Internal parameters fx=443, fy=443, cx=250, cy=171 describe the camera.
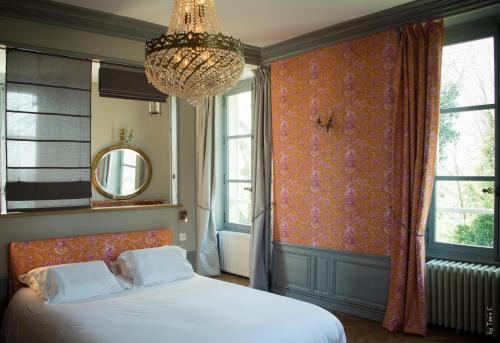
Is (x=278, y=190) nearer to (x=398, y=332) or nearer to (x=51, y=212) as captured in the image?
(x=398, y=332)

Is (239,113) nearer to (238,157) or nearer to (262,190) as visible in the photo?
(238,157)

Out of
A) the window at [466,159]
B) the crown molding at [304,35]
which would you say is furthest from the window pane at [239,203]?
the window at [466,159]

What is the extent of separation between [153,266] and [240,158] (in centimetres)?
264

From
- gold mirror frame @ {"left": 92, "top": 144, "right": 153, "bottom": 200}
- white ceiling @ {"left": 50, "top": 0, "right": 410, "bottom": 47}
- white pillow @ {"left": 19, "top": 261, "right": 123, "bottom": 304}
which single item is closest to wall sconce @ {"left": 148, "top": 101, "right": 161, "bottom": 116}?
gold mirror frame @ {"left": 92, "top": 144, "right": 153, "bottom": 200}

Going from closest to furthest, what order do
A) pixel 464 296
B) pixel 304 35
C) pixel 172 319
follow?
pixel 172 319 < pixel 464 296 < pixel 304 35

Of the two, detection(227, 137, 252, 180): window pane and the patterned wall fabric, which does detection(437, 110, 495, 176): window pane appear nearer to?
the patterned wall fabric

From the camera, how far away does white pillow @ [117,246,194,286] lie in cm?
365

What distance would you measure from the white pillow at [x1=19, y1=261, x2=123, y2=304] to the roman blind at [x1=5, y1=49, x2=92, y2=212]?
1.97 feet

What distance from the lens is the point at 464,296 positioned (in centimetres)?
366

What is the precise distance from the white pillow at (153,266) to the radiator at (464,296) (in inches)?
83.9

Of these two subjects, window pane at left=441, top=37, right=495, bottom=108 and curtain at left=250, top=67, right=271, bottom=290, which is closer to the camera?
window pane at left=441, top=37, right=495, bottom=108

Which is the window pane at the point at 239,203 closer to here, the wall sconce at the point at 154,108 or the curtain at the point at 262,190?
the curtain at the point at 262,190

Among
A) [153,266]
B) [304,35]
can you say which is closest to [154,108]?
[304,35]

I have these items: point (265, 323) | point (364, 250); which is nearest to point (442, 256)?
point (364, 250)
